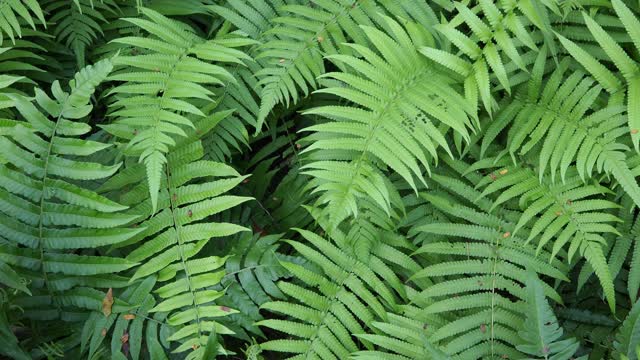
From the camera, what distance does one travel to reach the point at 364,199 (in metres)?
2.28

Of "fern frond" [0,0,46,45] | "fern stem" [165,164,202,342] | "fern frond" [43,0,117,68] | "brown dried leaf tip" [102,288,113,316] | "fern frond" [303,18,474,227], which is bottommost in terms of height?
"brown dried leaf tip" [102,288,113,316]

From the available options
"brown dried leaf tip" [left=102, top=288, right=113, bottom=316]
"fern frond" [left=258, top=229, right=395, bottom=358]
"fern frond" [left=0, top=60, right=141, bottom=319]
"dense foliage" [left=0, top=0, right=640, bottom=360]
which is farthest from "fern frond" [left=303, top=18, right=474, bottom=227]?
"brown dried leaf tip" [left=102, top=288, right=113, bottom=316]

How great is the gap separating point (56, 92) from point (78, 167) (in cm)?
29

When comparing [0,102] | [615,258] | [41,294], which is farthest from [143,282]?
[615,258]

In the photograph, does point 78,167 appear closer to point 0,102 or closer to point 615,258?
point 0,102

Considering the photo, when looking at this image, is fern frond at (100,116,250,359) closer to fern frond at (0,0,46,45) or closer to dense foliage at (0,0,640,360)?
dense foliage at (0,0,640,360)

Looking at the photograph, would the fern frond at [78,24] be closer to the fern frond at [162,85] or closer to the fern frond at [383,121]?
the fern frond at [162,85]

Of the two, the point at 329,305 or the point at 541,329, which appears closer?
the point at 541,329

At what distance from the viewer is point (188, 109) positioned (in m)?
2.11

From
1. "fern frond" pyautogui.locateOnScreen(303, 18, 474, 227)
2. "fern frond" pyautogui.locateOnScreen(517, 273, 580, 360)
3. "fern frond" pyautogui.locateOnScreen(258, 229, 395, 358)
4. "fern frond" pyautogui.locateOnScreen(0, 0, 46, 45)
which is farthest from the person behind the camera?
"fern frond" pyautogui.locateOnScreen(0, 0, 46, 45)

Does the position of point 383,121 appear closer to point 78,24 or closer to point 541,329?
point 541,329

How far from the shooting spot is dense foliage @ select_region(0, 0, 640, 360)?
2049mm

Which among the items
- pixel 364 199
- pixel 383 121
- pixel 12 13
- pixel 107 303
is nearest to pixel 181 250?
pixel 107 303

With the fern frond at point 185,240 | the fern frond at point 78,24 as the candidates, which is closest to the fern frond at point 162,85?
the fern frond at point 185,240
